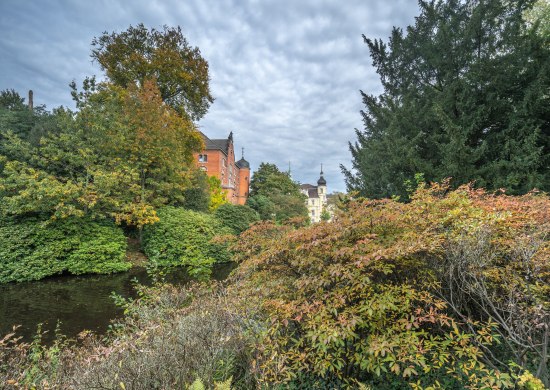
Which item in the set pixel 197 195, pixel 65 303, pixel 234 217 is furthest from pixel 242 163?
pixel 65 303

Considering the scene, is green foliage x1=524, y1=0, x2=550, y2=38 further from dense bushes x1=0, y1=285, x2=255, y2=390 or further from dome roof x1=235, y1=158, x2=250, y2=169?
dome roof x1=235, y1=158, x2=250, y2=169

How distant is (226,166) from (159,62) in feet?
71.8

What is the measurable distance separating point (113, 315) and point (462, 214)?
25.2 feet

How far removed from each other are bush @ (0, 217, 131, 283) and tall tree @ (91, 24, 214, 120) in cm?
959

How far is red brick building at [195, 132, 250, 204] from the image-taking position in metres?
34.7

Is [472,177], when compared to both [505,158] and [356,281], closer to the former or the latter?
[505,158]

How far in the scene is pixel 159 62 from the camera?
663 inches

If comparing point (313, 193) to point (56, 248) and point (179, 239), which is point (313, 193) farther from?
point (56, 248)

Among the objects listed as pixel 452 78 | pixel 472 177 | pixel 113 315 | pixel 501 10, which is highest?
pixel 501 10

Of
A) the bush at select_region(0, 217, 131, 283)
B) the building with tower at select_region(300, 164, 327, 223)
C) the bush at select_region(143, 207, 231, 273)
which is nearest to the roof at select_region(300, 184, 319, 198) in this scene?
the building with tower at select_region(300, 164, 327, 223)

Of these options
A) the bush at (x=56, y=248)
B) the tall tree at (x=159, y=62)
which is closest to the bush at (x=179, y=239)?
the bush at (x=56, y=248)

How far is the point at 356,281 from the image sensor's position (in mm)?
2395

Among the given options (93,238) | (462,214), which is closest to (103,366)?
(462,214)

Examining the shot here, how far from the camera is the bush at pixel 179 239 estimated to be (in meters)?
13.6
